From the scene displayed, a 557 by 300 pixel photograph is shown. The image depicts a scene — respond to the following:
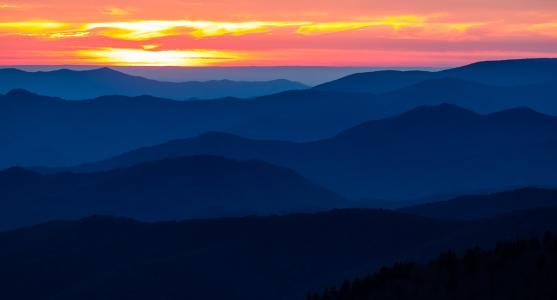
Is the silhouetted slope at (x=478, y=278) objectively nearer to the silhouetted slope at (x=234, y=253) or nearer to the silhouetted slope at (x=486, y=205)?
the silhouetted slope at (x=234, y=253)

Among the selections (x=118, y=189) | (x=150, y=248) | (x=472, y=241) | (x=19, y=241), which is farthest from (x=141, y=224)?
(x=118, y=189)

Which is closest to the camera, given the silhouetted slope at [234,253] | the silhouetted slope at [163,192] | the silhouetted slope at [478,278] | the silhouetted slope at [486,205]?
the silhouetted slope at [478,278]

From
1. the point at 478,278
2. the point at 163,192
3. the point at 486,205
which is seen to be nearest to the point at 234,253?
the point at 486,205

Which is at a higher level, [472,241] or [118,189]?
[472,241]

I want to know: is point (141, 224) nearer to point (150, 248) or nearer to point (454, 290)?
point (150, 248)

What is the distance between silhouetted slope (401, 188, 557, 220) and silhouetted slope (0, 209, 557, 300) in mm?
22046

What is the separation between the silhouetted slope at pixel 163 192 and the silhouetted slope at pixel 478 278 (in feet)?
345

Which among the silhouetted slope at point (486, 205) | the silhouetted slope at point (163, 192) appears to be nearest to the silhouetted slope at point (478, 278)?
the silhouetted slope at point (486, 205)

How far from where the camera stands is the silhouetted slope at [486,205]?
9969 cm

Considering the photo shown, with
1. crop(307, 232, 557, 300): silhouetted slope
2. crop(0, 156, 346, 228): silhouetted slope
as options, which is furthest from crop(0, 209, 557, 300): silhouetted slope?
crop(0, 156, 346, 228): silhouetted slope

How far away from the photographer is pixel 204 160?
172000mm

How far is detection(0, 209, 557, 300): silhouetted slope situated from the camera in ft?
217

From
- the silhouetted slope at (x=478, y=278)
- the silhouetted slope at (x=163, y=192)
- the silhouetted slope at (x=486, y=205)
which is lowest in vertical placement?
the silhouetted slope at (x=163, y=192)

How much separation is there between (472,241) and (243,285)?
18458 mm
